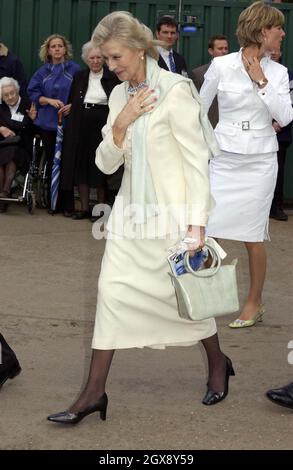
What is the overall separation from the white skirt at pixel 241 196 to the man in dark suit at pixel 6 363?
6.05ft

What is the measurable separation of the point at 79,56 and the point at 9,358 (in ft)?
22.7

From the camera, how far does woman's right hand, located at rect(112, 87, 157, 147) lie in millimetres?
5562

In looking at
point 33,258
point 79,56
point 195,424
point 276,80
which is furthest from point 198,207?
point 79,56

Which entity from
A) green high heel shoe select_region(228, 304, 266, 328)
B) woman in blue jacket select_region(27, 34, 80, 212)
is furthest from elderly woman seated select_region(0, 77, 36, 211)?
green high heel shoe select_region(228, 304, 266, 328)

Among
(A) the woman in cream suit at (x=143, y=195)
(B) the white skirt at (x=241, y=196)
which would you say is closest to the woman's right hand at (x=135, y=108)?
(A) the woman in cream suit at (x=143, y=195)

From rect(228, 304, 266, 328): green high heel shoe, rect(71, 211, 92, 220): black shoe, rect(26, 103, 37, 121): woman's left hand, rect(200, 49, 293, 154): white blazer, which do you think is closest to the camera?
rect(200, 49, 293, 154): white blazer

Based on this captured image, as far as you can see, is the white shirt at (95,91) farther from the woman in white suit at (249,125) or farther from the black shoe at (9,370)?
the black shoe at (9,370)

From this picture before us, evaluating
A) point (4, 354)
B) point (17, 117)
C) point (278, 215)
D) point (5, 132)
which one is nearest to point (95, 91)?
point (17, 117)

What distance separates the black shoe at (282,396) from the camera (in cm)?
584

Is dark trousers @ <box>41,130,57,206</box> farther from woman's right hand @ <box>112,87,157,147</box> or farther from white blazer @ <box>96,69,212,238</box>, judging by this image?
woman's right hand @ <box>112,87,157,147</box>

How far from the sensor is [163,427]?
5.63m

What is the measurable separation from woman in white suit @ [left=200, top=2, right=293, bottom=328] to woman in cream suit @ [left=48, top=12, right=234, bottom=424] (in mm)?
1629
